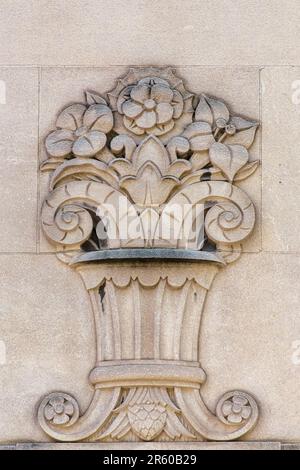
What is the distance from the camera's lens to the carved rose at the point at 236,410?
10.4 meters

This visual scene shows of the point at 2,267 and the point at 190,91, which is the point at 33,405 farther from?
the point at 190,91

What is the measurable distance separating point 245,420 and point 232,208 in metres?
1.25

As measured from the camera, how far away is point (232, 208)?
10680mm

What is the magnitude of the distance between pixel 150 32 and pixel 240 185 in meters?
1.10

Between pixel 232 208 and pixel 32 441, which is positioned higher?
pixel 232 208

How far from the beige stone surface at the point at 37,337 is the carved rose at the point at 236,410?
2.64 ft

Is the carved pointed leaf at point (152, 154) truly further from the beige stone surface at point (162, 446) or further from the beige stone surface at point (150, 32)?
the beige stone surface at point (162, 446)

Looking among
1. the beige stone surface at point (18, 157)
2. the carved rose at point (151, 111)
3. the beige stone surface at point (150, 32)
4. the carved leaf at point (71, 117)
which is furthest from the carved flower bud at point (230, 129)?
the beige stone surface at point (18, 157)

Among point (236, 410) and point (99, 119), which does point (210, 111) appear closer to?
point (99, 119)

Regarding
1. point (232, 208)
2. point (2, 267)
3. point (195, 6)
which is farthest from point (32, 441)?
point (195, 6)

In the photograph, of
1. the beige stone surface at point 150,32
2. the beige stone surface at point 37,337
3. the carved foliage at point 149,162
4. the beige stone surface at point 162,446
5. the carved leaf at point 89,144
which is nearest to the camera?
the beige stone surface at point 162,446

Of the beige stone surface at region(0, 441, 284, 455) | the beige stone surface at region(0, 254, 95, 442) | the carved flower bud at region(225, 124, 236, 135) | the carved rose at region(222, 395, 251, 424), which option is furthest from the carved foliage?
the beige stone surface at region(0, 441, 284, 455)

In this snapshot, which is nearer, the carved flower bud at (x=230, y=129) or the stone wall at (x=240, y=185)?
the stone wall at (x=240, y=185)

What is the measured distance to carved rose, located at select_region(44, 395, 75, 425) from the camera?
10438 mm
